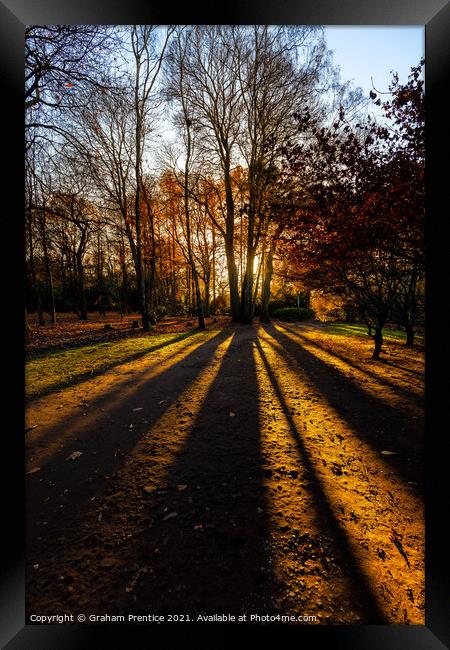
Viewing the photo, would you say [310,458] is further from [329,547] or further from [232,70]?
[232,70]

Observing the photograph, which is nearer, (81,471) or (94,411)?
(81,471)

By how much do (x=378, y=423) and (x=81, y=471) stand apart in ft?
12.5

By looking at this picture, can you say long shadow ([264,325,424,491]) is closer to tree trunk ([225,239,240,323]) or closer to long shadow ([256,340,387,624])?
long shadow ([256,340,387,624])

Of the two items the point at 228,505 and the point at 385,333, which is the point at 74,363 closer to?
the point at 228,505

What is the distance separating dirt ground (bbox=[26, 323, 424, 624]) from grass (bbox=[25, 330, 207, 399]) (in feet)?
3.01

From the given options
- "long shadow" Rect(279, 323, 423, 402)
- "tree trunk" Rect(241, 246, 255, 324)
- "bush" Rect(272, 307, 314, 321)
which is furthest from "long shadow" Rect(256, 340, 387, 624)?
"bush" Rect(272, 307, 314, 321)

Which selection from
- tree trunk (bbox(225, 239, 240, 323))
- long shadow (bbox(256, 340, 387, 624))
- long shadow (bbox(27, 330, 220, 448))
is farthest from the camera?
tree trunk (bbox(225, 239, 240, 323))

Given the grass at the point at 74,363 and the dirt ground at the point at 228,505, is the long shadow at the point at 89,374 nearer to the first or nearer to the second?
the grass at the point at 74,363

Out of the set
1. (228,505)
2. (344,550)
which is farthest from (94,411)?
(344,550)

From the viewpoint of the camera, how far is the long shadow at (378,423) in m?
2.71

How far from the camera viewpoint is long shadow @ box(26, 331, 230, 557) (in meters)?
1.96

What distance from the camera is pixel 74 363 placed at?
6.73 meters
